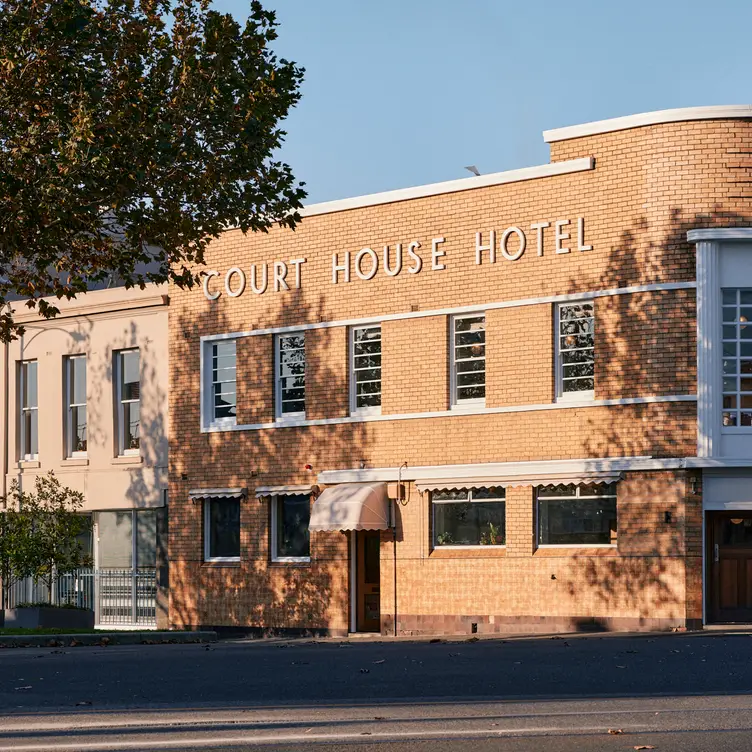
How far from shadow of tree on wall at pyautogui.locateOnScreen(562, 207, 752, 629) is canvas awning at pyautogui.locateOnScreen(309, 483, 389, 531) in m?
4.41

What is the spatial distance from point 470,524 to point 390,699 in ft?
58.6

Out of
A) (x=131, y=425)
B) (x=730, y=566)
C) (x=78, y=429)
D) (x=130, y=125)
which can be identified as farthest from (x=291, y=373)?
(x=130, y=125)

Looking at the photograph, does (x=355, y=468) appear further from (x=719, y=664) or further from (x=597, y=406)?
(x=719, y=664)

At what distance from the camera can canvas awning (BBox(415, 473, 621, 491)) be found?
29739 mm

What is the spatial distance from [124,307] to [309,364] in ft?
18.6

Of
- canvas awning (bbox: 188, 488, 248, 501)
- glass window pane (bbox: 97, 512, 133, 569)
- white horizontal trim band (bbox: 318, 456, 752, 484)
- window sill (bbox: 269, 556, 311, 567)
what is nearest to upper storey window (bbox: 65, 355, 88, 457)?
glass window pane (bbox: 97, 512, 133, 569)

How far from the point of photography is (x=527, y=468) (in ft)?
100

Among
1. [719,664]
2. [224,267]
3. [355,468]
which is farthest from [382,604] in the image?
[719,664]

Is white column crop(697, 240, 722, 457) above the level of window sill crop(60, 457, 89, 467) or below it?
above

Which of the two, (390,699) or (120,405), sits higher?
(120,405)

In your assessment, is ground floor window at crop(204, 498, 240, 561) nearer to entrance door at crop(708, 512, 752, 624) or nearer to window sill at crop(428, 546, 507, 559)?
window sill at crop(428, 546, 507, 559)

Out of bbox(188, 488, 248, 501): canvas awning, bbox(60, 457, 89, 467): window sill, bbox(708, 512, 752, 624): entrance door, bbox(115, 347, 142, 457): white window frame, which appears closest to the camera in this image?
bbox(708, 512, 752, 624): entrance door

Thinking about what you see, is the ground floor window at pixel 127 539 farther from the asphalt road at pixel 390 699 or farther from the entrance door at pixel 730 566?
the asphalt road at pixel 390 699

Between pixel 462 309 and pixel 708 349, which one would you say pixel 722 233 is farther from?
pixel 462 309
